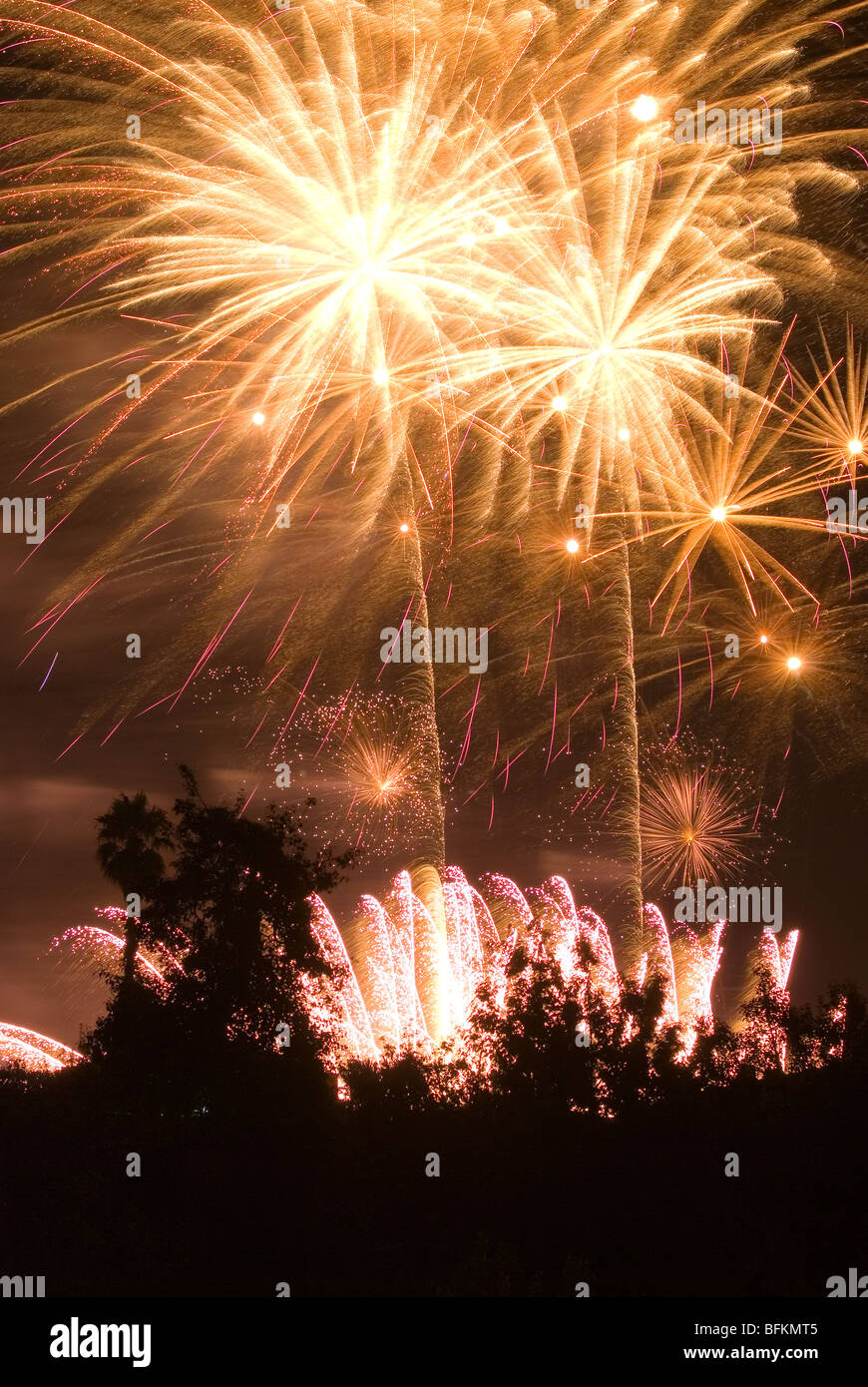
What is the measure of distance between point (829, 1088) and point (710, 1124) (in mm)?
2051

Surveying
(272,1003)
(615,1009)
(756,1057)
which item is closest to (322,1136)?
(272,1003)

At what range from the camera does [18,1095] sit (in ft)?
80.7

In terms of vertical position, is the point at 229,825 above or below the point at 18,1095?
above

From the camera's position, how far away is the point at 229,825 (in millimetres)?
24656

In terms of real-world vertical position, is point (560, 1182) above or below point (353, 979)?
below

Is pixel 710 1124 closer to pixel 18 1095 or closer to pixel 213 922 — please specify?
pixel 213 922

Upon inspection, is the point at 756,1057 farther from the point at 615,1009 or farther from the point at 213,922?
the point at 213,922

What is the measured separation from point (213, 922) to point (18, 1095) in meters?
4.60

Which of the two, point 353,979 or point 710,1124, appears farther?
point 353,979
